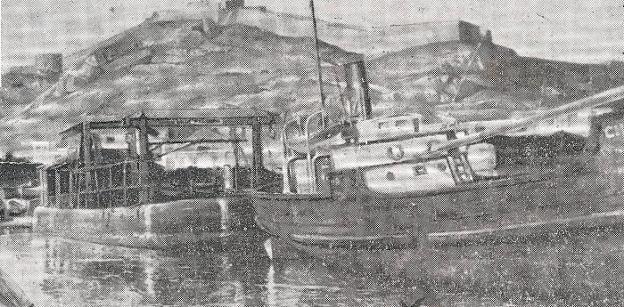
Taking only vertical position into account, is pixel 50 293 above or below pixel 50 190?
below

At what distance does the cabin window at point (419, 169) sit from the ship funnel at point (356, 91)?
1.02 m

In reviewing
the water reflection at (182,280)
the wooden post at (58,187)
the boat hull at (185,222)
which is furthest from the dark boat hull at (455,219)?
the wooden post at (58,187)

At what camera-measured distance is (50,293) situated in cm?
516

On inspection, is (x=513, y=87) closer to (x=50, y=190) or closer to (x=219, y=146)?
(x=219, y=146)

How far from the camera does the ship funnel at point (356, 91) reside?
18.8 ft

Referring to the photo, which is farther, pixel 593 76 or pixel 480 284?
pixel 593 76

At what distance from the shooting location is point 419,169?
4.84m

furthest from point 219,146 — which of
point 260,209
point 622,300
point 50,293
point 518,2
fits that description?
point 622,300

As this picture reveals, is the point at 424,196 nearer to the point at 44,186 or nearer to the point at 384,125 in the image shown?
the point at 384,125

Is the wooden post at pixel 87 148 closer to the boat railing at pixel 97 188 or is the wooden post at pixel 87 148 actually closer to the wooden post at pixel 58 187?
the boat railing at pixel 97 188

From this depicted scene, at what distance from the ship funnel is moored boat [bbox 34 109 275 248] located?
2.34 m

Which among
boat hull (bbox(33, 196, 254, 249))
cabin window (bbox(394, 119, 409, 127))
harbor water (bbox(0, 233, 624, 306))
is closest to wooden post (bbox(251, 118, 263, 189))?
boat hull (bbox(33, 196, 254, 249))

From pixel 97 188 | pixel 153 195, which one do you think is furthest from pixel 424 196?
pixel 97 188

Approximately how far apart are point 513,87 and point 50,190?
8569 millimetres
